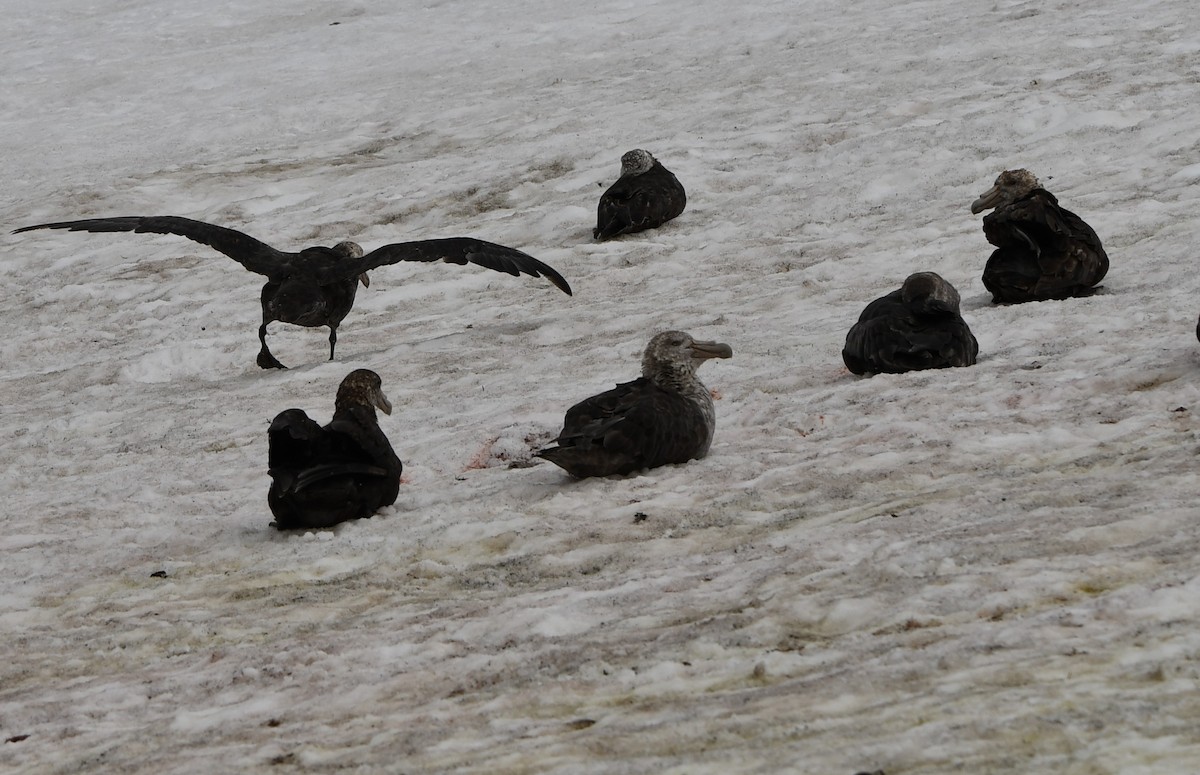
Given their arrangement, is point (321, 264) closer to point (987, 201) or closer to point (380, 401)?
point (380, 401)

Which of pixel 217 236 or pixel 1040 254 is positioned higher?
pixel 1040 254

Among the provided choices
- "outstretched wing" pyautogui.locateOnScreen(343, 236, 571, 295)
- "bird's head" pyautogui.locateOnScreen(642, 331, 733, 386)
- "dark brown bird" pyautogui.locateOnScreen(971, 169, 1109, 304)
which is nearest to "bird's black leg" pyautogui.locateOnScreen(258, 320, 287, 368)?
"outstretched wing" pyautogui.locateOnScreen(343, 236, 571, 295)

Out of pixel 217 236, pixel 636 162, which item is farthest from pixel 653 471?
pixel 636 162

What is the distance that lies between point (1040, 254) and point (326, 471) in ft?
16.4

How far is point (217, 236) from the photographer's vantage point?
11492mm

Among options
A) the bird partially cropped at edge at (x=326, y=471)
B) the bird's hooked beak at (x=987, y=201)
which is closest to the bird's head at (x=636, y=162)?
the bird's hooked beak at (x=987, y=201)

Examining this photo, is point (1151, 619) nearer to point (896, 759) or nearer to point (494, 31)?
point (896, 759)

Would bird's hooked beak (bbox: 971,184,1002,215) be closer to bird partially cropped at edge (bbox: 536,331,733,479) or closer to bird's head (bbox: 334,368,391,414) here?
bird partially cropped at edge (bbox: 536,331,733,479)

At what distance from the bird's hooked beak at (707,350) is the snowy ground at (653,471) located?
0.44 m

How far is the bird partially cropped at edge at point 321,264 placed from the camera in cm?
1069

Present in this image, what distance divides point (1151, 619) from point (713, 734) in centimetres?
119

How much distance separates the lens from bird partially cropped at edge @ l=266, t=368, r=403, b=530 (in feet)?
20.5

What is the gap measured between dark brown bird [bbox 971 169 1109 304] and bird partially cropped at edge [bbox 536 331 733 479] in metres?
3.16

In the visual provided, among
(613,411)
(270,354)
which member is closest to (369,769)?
(613,411)
